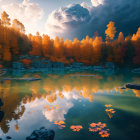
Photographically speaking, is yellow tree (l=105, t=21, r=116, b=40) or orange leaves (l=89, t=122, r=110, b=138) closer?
orange leaves (l=89, t=122, r=110, b=138)

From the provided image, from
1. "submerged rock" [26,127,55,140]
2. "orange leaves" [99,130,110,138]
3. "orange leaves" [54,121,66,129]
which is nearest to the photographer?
"submerged rock" [26,127,55,140]

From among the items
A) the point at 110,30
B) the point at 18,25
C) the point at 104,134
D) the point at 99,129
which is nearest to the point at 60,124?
the point at 99,129

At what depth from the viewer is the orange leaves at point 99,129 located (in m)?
5.11

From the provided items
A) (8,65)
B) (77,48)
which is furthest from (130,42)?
(8,65)

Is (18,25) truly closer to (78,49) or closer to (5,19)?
(5,19)

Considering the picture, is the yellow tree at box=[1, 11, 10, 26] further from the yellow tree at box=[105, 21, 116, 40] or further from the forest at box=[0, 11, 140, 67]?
the yellow tree at box=[105, 21, 116, 40]

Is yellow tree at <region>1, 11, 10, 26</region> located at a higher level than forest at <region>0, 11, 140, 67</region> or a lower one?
higher

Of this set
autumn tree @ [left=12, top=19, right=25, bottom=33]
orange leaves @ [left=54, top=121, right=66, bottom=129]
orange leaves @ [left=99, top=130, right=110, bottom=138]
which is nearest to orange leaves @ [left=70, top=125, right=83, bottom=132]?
orange leaves @ [left=54, top=121, right=66, bottom=129]

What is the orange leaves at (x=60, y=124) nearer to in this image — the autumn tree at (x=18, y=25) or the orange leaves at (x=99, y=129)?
the orange leaves at (x=99, y=129)

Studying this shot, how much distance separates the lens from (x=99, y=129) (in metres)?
5.52

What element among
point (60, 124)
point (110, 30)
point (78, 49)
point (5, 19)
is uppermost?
point (5, 19)

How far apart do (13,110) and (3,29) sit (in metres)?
61.7

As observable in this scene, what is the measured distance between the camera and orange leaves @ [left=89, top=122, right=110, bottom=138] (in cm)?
511

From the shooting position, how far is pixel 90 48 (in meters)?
64.3
